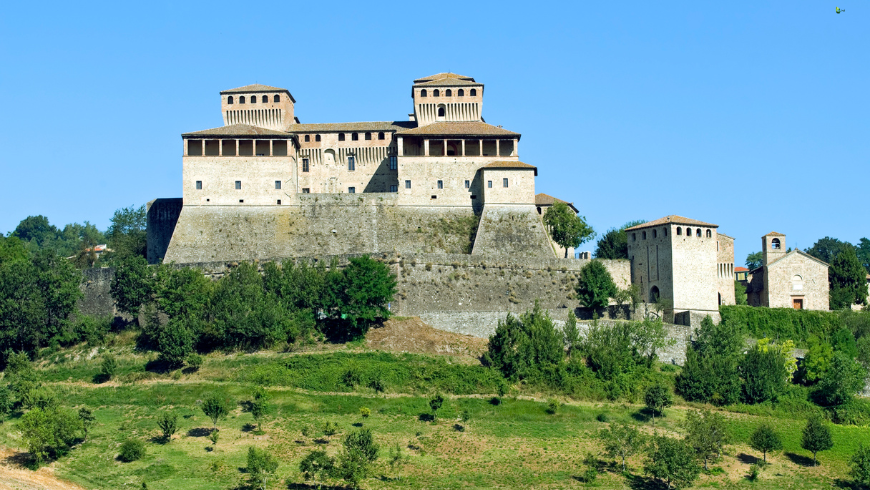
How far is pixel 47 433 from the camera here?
152 feet

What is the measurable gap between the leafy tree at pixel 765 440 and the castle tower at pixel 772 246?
80.1ft

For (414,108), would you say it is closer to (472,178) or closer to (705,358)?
(472,178)

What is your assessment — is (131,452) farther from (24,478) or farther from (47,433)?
(24,478)

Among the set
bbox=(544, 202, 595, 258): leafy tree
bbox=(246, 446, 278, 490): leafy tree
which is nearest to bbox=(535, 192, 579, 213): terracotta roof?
bbox=(544, 202, 595, 258): leafy tree

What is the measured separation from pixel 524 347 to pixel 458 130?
72.8ft

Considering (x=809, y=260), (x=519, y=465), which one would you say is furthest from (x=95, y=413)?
(x=809, y=260)

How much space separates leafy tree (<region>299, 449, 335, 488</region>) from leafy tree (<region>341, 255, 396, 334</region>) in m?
15.2

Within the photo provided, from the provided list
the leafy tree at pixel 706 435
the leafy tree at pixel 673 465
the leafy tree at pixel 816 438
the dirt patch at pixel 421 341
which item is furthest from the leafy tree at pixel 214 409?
the leafy tree at pixel 816 438

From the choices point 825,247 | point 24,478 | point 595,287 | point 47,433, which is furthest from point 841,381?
point 825,247

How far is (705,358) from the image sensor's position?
6006cm

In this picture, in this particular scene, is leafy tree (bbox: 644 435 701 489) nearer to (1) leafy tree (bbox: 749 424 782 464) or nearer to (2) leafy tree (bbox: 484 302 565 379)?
(1) leafy tree (bbox: 749 424 782 464)

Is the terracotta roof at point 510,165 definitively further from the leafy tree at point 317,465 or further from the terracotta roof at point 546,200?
the leafy tree at point 317,465

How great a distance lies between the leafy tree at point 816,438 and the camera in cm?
5244

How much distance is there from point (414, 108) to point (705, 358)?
30.0 meters
